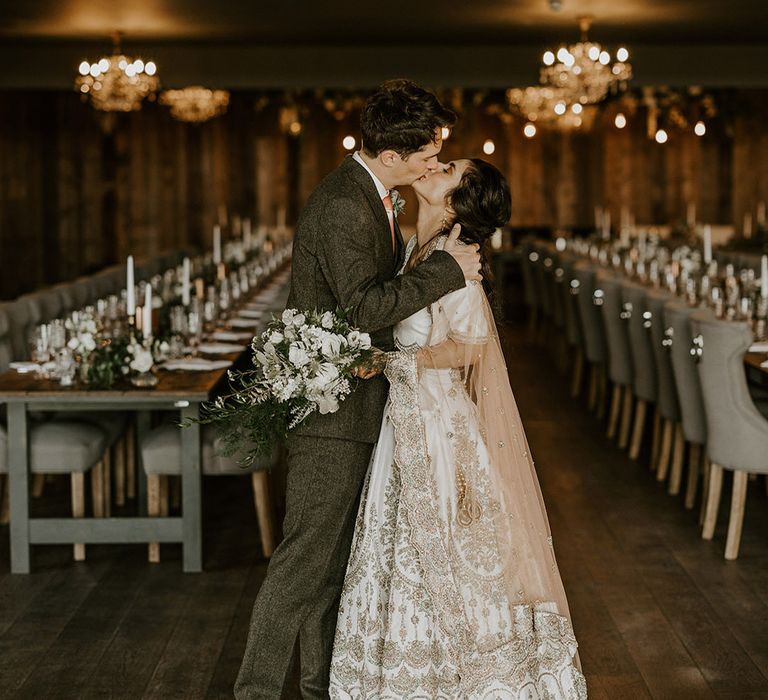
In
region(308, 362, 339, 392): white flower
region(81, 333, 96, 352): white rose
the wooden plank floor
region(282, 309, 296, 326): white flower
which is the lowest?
the wooden plank floor

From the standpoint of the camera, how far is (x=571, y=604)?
15.0 ft

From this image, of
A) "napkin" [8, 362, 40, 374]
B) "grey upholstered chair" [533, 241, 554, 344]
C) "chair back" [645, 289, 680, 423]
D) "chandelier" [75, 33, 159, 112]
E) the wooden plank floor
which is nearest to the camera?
the wooden plank floor

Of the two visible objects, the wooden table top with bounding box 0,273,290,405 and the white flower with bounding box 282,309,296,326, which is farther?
the wooden table top with bounding box 0,273,290,405

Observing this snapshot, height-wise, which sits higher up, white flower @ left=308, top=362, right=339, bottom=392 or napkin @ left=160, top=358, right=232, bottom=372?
white flower @ left=308, top=362, right=339, bottom=392

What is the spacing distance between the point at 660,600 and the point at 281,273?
7759 millimetres

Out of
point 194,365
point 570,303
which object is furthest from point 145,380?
point 570,303

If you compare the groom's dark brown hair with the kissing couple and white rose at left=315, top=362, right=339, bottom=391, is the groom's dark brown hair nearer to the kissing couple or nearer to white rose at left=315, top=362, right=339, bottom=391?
the kissing couple

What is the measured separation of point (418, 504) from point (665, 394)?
10.8 ft

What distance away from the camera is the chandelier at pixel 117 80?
432 inches

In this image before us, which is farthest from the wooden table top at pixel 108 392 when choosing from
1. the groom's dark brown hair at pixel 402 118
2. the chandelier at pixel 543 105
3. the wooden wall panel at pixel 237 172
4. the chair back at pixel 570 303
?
the wooden wall panel at pixel 237 172

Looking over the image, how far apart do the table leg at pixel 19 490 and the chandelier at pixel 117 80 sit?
6557 mm

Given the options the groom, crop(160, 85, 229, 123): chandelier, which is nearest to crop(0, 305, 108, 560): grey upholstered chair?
the groom

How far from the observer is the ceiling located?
10.2 m

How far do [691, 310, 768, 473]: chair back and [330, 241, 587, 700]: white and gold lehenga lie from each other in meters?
1.88
